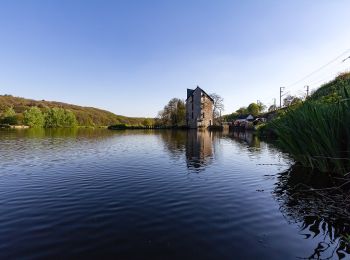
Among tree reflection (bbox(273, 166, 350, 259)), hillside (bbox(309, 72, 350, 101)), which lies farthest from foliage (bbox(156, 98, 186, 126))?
tree reflection (bbox(273, 166, 350, 259))

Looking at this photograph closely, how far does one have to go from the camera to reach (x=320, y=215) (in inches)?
358

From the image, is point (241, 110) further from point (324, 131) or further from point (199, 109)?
point (324, 131)

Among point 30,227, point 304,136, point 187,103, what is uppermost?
point 187,103

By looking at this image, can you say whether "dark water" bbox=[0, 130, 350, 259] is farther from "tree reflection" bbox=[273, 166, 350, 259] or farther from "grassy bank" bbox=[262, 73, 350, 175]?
"grassy bank" bbox=[262, 73, 350, 175]

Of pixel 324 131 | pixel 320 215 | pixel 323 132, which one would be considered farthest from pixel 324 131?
pixel 320 215

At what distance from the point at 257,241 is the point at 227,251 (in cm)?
115

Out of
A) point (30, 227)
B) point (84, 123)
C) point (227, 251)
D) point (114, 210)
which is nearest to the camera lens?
point (227, 251)

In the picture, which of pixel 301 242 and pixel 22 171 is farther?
pixel 22 171

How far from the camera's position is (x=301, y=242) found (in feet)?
23.6

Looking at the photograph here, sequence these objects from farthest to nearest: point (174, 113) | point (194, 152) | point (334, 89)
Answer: point (174, 113), point (334, 89), point (194, 152)

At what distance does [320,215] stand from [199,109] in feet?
316

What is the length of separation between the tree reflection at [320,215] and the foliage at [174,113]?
104034 millimetres

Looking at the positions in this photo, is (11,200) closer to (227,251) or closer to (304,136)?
(227,251)

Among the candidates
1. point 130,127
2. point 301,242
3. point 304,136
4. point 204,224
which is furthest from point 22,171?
point 130,127
